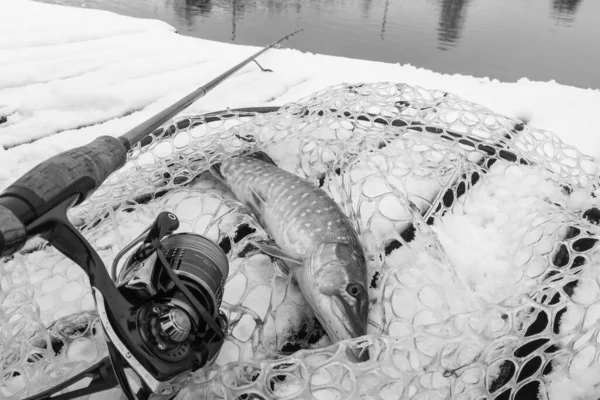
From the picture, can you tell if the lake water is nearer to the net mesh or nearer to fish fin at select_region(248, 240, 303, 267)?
the net mesh

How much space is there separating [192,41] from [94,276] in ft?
14.7

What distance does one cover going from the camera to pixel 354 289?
1.62 meters

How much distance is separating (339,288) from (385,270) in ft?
0.85

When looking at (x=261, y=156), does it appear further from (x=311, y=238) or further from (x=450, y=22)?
(x=450, y=22)

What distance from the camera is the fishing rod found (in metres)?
0.96

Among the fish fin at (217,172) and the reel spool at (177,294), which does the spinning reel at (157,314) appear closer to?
Answer: the reel spool at (177,294)

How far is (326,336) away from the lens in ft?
5.16

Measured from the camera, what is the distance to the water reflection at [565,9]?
14365 millimetres

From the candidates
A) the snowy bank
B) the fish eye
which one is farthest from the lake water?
the fish eye

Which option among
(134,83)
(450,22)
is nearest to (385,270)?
(134,83)

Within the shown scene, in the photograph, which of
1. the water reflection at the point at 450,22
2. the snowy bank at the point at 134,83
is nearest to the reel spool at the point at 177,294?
the snowy bank at the point at 134,83

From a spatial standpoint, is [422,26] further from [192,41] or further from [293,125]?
[293,125]

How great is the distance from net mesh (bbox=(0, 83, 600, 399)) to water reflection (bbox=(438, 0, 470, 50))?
32.3 feet

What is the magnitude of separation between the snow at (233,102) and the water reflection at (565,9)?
13.6 m
